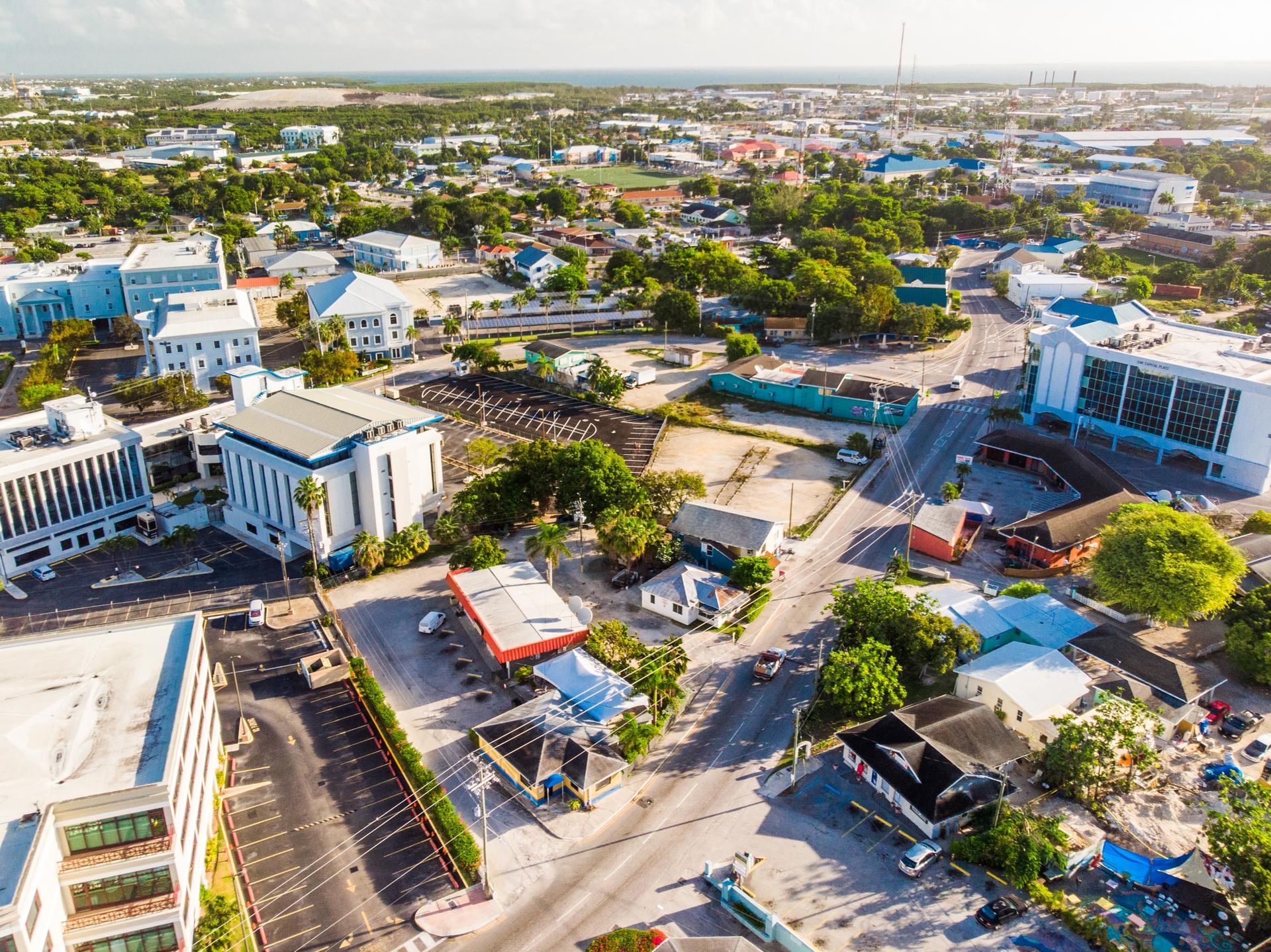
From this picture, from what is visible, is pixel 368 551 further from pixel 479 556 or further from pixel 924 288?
pixel 924 288

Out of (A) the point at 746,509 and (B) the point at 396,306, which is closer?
(A) the point at 746,509

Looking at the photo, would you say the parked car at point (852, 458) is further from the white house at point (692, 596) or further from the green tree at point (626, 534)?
the white house at point (692, 596)

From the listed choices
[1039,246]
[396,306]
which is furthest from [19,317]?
[1039,246]

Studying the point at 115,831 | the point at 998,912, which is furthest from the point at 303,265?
the point at 998,912

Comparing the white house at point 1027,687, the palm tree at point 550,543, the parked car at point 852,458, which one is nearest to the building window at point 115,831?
the palm tree at point 550,543

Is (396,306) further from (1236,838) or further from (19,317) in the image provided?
(1236,838)
